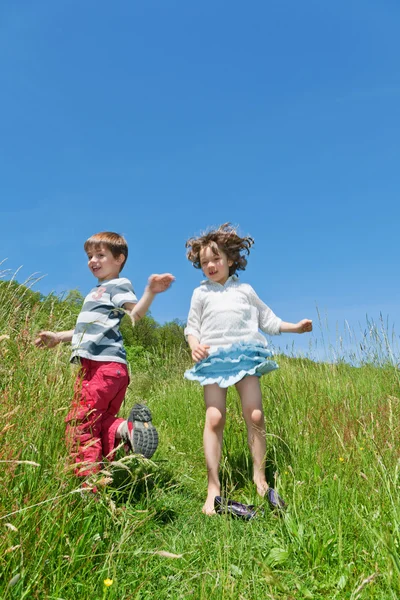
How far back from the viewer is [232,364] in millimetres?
4223

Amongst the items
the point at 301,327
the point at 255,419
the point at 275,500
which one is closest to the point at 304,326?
the point at 301,327

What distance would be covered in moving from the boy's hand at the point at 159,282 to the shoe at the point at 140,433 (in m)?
0.88

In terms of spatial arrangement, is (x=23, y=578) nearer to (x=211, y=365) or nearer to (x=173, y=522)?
(x=173, y=522)

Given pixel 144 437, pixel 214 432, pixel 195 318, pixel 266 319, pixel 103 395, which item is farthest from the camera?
pixel 266 319

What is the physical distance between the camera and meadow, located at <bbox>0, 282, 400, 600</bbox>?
2426mm

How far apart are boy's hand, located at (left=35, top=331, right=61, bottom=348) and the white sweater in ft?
3.32

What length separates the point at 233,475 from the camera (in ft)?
15.2

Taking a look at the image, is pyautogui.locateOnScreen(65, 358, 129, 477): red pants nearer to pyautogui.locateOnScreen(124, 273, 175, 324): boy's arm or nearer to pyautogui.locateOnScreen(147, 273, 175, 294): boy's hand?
pyautogui.locateOnScreen(124, 273, 175, 324): boy's arm

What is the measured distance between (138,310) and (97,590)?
2.01m

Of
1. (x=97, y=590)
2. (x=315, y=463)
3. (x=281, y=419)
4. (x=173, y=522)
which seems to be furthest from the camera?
(x=281, y=419)

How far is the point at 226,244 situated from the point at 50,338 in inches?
63.5

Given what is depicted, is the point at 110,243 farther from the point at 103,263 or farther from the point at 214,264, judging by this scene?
the point at 214,264

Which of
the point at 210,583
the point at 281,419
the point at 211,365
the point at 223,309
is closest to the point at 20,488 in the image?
the point at 210,583

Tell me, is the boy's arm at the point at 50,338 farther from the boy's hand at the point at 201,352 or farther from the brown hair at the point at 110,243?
the boy's hand at the point at 201,352
